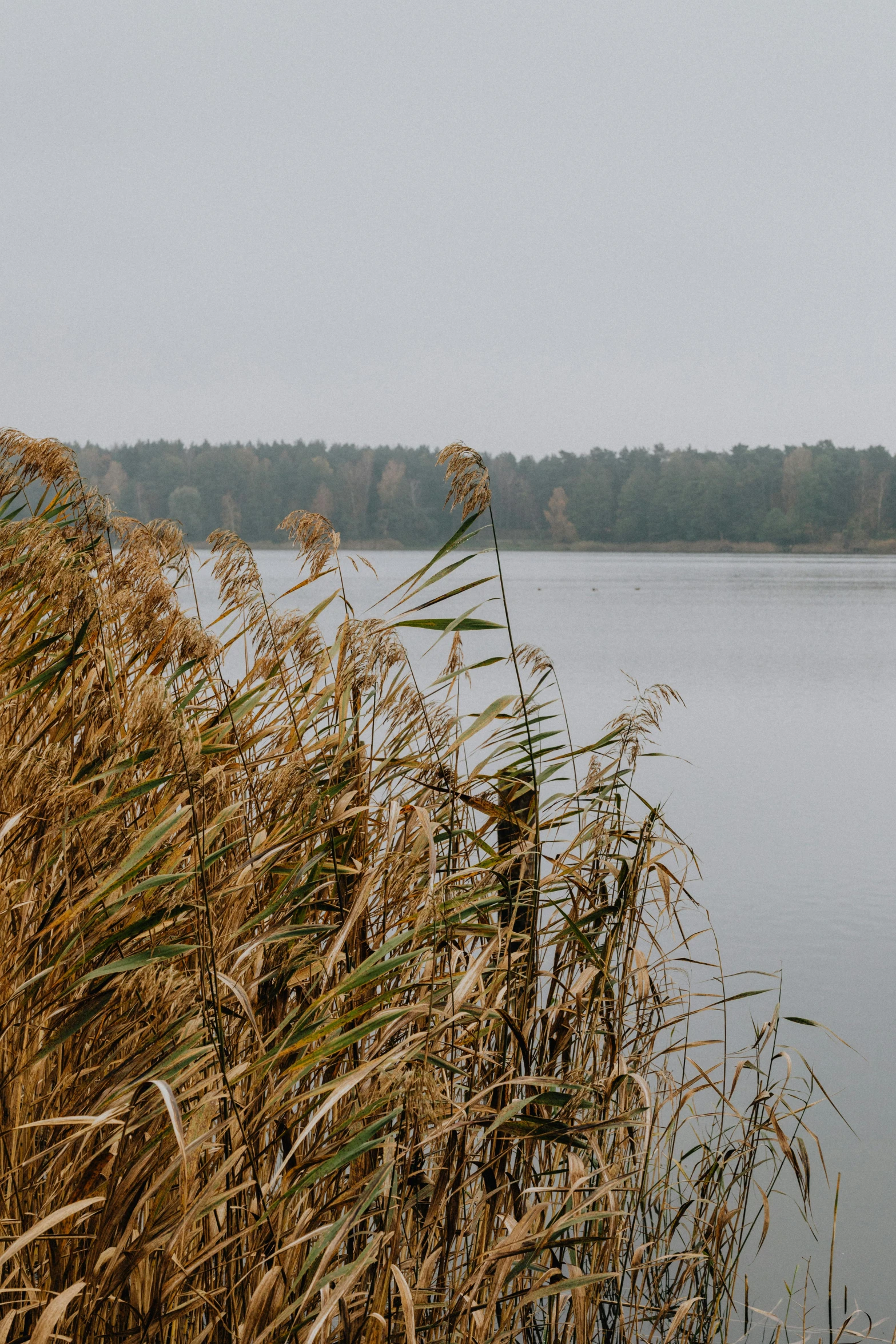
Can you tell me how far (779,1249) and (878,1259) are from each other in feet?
0.91

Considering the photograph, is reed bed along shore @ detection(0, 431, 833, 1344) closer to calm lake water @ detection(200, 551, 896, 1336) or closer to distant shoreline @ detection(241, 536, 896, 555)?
calm lake water @ detection(200, 551, 896, 1336)

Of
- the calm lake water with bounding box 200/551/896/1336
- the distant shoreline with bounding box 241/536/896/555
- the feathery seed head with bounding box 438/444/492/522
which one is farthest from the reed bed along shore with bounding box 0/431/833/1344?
the distant shoreline with bounding box 241/536/896/555

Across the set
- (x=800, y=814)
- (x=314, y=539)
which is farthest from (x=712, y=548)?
(x=314, y=539)

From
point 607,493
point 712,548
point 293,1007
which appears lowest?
point 293,1007

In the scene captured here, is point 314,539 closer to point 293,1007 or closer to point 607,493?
point 293,1007

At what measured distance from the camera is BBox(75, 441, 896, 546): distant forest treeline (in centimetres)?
5669

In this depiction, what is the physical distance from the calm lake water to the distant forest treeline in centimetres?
3431

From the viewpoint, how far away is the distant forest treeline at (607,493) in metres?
56.7

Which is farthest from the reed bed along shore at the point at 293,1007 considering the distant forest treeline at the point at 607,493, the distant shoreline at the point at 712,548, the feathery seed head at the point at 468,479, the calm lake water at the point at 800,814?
the distant shoreline at the point at 712,548

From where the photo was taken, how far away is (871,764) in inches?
370

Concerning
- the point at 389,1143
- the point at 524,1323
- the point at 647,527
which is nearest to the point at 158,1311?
the point at 389,1143

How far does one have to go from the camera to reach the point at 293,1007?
187 centimetres

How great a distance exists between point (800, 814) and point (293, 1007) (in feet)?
21.4

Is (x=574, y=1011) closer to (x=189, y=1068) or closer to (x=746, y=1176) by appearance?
(x=746, y=1176)
